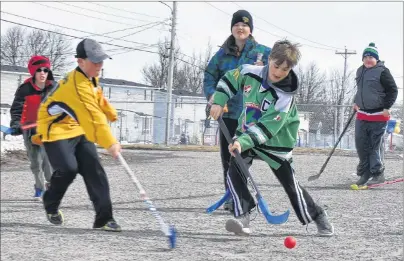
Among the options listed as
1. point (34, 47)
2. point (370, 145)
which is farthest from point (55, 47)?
point (370, 145)

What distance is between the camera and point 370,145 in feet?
27.6

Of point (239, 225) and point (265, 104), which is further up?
point (265, 104)

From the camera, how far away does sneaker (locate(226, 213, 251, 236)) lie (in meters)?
4.54

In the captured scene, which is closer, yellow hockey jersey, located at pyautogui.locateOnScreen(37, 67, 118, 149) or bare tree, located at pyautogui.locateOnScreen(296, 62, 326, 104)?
yellow hockey jersey, located at pyautogui.locateOnScreen(37, 67, 118, 149)

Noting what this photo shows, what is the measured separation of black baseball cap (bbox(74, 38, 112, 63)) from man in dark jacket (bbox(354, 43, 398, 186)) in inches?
187

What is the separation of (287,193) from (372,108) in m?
3.83

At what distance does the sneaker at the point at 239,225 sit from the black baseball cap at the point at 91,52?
142 cm

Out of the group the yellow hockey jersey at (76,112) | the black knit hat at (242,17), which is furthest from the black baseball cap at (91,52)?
the black knit hat at (242,17)

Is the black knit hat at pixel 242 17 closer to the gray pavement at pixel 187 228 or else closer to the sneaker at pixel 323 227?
the gray pavement at pixel 187 228

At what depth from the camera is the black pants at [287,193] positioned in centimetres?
467

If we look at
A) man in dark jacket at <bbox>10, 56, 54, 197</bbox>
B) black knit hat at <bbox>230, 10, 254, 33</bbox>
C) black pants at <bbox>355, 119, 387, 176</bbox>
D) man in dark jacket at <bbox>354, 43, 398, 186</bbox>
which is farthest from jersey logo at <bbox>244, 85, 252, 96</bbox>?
black pants at <bbox>355, 119, 387, 176</bbox>

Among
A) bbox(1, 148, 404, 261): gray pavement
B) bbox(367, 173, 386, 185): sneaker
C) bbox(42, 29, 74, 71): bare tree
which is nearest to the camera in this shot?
bbox(1, 148, 404, 261): gray pavement

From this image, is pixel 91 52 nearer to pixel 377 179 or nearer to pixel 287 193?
pixel 287 193

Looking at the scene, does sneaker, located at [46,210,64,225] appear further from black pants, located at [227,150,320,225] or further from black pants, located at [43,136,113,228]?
black pants, located at [227,150,320,225]
